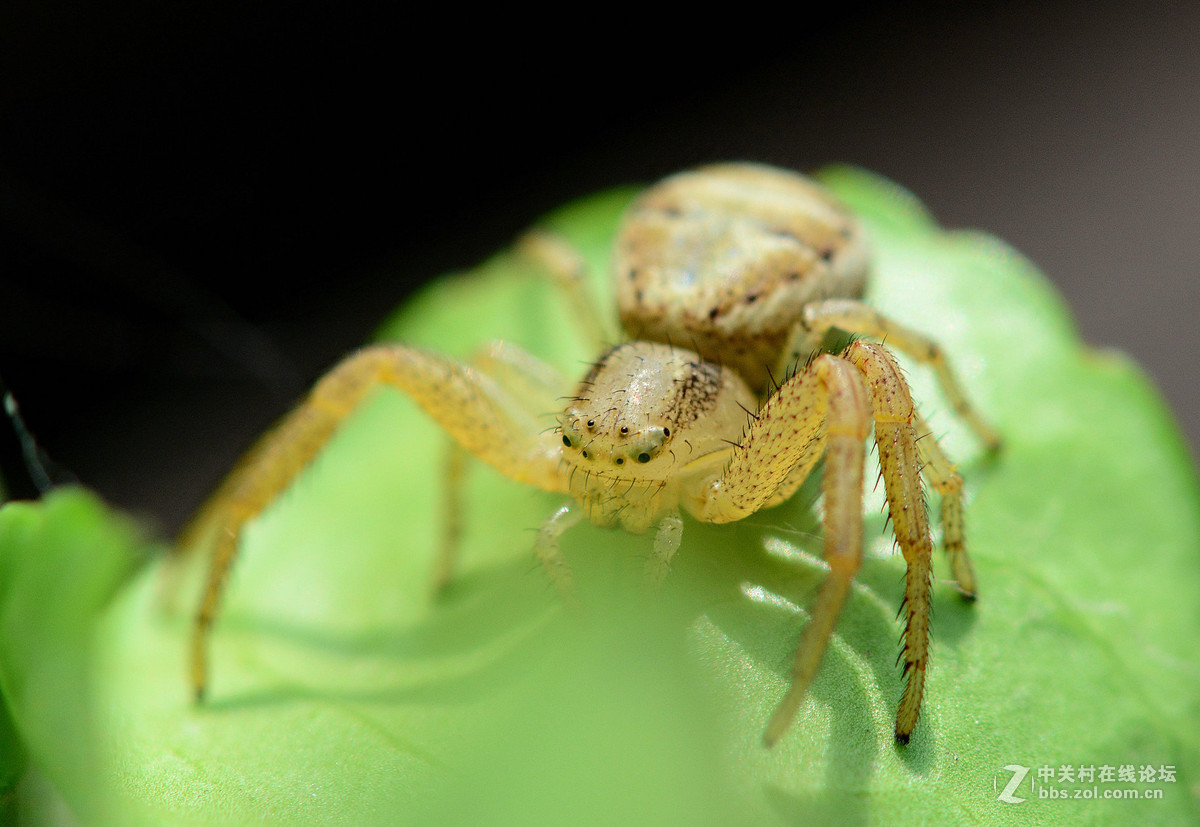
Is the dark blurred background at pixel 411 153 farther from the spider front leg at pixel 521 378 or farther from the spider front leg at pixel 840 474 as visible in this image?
the spider front leg at pixel 840 474

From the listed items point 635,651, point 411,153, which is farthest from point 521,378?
point 411,153

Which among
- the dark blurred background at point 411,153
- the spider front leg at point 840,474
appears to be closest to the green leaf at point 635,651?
the spider front leg at point 840,474

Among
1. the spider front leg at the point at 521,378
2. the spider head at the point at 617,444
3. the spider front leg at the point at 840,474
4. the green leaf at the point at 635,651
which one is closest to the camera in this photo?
the green leaf at the point at 635,651

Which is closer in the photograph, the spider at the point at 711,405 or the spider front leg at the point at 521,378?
the spider at the point at 711,405

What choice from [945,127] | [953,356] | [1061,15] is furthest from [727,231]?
[1061,15]

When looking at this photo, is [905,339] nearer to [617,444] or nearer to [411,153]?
[617,444]

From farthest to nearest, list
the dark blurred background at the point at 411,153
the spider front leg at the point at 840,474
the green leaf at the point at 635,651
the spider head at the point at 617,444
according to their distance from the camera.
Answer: the dark blurred background at the point at 411,153, the spider head at the point at 617,444, the spider front leg at the point at 840,474, the green leaf at the point at 635,651

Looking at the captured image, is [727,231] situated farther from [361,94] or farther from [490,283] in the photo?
[361,94]
